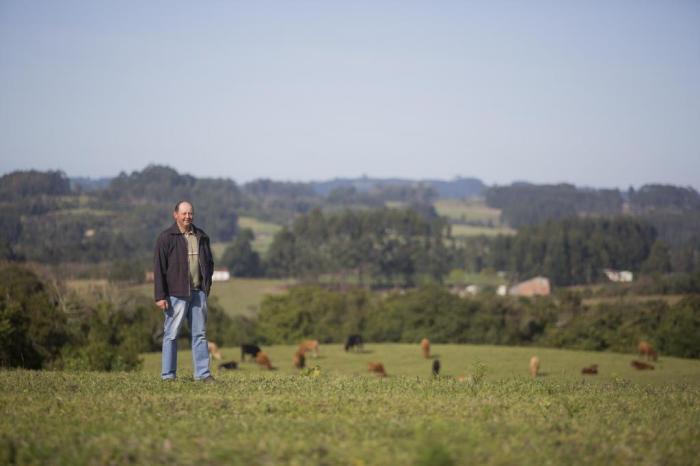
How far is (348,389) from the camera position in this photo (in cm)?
1065

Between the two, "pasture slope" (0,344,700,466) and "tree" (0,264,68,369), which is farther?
"tree" (0,264,68,369)

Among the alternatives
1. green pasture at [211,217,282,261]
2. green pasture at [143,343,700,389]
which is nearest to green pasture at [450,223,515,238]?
green pasture at [211,217,282,261]

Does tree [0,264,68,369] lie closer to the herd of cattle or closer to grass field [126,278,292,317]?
the herd of cattle

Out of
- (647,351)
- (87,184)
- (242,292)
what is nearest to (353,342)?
(647,351)

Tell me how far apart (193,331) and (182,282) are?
77 centimetres

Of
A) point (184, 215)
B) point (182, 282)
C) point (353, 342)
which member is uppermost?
point (184, 215)

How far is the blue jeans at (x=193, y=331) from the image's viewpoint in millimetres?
11656

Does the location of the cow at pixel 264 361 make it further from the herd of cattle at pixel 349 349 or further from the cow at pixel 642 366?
the cow at pixel 642 366

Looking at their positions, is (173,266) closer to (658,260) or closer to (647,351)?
(647,351)

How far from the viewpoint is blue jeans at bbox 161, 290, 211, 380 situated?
38.2ft

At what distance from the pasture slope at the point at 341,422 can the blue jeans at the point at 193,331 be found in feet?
1.34

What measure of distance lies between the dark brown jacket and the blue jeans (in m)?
0.16

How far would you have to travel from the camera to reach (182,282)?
38.2 feet

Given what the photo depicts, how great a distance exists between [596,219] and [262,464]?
138m
